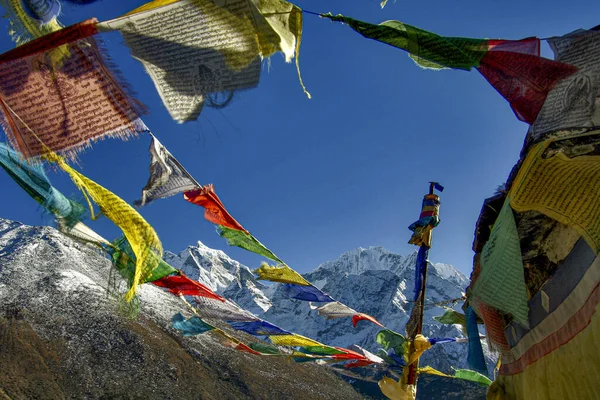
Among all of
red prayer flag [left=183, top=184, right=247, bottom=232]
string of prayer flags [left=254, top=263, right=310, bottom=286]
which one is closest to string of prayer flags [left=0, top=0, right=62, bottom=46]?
red prayer flag [left=183, top=184, right=247, bottom=232]

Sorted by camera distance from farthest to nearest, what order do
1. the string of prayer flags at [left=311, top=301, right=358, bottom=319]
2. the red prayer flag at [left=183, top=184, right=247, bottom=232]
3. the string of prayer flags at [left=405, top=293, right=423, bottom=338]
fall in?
the string of prayer flags at [left=311, top=301, right=358, bottom=319] < the string of prayer flags at [left=405, top=293, right=423, bottom=338] < the red prayer flag at [left=183, top=184, right=247, bottom=232]

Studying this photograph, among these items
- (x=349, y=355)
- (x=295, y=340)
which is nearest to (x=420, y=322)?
(x=349, y=355)

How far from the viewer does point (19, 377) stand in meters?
61.7

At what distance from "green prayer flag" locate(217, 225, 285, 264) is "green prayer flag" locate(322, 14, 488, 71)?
298 centimetres

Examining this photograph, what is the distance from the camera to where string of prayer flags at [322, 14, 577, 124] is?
341 centimetres

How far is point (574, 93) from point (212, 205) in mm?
3732

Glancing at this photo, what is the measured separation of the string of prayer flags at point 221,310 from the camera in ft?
22.8

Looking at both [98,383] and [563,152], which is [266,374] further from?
[563,152]

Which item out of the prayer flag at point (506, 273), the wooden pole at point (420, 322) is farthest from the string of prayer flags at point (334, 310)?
the prayer flag at point (506, 273)

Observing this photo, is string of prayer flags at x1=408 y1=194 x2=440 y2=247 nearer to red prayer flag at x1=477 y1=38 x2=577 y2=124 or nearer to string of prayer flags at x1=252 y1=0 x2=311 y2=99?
red prayer flag at x1=477 y1=38 x2=577 y2=124

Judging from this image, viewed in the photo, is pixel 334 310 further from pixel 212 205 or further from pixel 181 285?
pixel 212 205

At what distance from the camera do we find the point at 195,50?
2891 mm

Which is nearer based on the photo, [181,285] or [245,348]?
[181,285]

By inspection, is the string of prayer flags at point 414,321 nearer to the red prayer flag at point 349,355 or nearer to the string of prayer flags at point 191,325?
the red prayer flag at point 349,355
